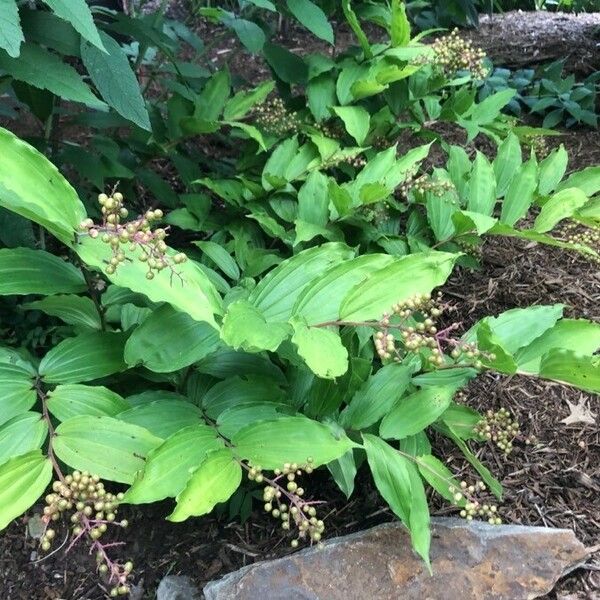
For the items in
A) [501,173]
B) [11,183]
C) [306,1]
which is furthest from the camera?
[501,173]

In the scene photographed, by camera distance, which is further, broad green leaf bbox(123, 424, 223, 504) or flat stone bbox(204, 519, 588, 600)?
flat stone bbox(204, 519, 588, 600)

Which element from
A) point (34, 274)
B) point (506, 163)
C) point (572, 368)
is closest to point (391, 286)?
point (572, 368)

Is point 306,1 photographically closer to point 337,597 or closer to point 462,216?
point 462,216

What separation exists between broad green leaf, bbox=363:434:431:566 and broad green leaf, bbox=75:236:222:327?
0.57 metres

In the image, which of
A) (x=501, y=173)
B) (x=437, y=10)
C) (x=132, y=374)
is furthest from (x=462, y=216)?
(x=437, y=10)

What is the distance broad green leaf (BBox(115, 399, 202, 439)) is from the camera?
1516mm

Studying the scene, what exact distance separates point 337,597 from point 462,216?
118 cm

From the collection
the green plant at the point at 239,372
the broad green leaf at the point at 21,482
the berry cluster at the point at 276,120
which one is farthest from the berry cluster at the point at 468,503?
the berry cluster at the point at 276,120

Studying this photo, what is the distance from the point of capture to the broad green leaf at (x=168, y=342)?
59.1 inches

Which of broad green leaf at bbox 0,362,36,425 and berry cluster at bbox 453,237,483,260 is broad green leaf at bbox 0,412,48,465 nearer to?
broad green leaf at bbox 0,362,36,425

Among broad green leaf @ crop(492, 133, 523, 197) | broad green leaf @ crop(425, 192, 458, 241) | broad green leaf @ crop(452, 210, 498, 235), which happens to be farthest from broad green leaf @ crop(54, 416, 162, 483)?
broad green leaf @ crop(492, 133, 523, 197)

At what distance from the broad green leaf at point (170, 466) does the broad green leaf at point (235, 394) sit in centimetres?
22

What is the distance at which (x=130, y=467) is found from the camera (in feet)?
4.34

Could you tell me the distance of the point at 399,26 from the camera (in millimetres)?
2494
